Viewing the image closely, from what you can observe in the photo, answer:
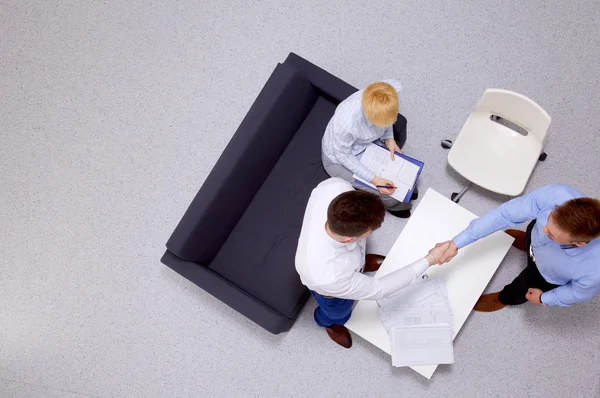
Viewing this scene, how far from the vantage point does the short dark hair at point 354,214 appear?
207 cm

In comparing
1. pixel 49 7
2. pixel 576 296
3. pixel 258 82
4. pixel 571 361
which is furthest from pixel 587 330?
pixel 49 7

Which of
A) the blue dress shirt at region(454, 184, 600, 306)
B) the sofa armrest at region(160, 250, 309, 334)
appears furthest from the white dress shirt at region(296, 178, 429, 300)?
the sofa armrest at region(160, 250, 309, 334)

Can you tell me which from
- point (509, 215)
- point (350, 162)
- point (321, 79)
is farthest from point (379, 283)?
point (321, 79)

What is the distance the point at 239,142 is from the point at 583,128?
2.48m

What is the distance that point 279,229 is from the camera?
10.6ft

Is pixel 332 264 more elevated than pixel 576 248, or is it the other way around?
pixel 576 248

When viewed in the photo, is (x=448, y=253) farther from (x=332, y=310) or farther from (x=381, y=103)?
(x=381, y=103)

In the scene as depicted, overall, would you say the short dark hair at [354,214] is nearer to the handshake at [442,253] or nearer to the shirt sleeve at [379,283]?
the shirt sleeve at [379,283]

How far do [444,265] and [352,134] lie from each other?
2.96ft

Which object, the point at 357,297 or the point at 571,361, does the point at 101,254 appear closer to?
the point at 357,297

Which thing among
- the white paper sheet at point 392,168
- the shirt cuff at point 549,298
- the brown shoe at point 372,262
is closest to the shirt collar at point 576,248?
the shirt cuff at point 549,298

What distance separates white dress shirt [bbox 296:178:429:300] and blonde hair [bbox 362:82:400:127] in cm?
42

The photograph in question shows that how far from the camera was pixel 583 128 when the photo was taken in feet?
11.7

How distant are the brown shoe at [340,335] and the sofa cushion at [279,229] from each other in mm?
301
